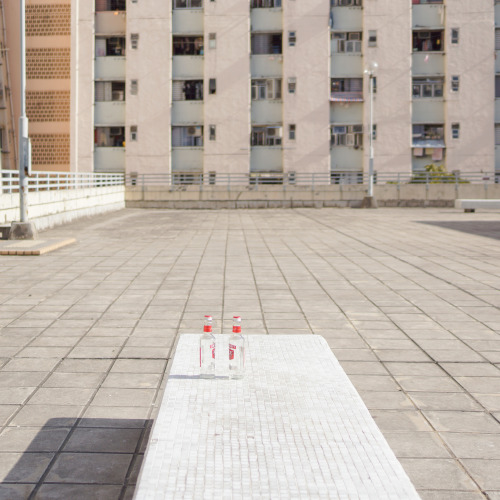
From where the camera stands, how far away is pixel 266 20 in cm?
4841

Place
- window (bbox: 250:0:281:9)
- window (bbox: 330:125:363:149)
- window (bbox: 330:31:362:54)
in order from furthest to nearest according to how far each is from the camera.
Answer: window (bbox: 330:125:363:149) < window (bbox: 330:31:362:54) < window (bbox: 250:0:281:9)

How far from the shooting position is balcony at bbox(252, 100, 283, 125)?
48594 mm

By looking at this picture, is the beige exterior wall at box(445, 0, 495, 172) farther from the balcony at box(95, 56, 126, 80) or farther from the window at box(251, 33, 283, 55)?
the balcony at box(95, 56, 126, 80)

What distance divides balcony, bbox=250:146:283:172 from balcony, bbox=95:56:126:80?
10265 mm

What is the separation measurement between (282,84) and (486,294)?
4025 cm

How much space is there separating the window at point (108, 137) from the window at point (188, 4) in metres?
9.25

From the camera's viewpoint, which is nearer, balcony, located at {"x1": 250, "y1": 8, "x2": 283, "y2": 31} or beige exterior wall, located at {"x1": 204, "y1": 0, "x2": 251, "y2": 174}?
beige exterior wall, located at {"x1": 204, "y1": 0, "x2": 251, "y2": 174}

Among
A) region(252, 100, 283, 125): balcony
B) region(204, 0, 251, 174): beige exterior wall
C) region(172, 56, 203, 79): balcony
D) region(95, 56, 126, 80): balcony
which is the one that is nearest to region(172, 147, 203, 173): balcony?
region(204, 0, 251, 174): beige exterior wall

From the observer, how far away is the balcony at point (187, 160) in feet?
160

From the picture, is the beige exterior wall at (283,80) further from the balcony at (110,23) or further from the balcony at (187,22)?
the balcony at (187,22)

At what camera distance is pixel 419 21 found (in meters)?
48.1

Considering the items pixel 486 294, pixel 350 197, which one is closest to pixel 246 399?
pixel 486 294

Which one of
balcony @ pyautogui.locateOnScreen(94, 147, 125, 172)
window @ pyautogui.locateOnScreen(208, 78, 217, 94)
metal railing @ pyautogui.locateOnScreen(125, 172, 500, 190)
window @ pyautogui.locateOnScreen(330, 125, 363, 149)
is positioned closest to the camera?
metal railing @ pyautogui.locateOnScreen(125, 172, 500, 190)

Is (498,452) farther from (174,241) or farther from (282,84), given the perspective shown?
(282,84)
